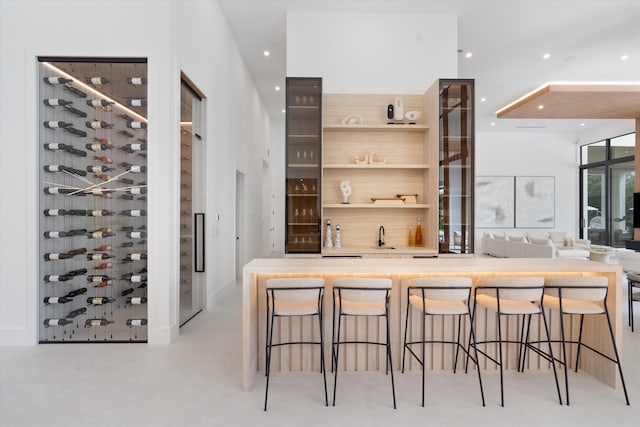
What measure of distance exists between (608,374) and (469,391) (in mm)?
1162

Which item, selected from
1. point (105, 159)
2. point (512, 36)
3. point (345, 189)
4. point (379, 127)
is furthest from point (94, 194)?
point (512, 36)

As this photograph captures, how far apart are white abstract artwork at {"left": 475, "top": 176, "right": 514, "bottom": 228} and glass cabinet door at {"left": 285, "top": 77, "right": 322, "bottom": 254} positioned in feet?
28.3

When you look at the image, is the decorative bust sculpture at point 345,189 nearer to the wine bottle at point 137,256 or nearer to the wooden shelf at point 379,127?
the wooden shelf at point 379,127

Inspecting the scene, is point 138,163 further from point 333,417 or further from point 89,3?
point 333,417

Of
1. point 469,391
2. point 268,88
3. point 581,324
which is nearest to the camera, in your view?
point 469,391

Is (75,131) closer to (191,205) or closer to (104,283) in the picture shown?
(191,205)

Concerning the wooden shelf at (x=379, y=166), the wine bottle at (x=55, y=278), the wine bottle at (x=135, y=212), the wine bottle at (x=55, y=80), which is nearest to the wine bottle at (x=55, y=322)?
the wine bottle at (x=55, y=278)

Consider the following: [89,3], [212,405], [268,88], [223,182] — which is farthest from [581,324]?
[268,88]

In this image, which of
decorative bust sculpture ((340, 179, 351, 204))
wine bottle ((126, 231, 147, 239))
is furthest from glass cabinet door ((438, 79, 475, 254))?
wine bottle ((126, 231, 147, 239))

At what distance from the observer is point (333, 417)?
2.30m

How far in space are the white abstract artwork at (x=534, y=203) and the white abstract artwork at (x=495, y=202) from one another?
0.26 m

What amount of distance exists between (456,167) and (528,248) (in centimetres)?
496

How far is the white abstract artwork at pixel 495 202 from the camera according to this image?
11445 millimetres

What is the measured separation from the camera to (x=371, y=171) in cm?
491
